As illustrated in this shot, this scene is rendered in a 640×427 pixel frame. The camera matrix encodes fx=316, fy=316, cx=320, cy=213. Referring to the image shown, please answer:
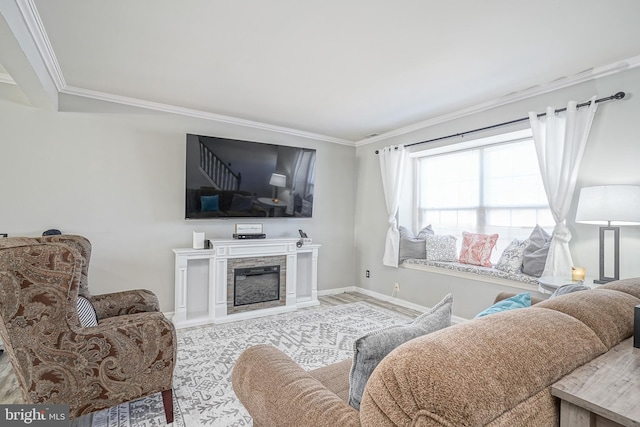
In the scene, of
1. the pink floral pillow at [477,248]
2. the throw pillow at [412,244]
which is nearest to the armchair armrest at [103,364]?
the throw pillow at [412,244]

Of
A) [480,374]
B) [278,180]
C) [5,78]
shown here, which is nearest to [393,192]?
[278,180]

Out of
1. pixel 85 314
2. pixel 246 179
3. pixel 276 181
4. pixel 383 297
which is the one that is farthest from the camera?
pixel 383 297

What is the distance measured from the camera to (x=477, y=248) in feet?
12.6

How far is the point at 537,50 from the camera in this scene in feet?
7.80

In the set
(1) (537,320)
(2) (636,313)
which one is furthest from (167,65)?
(2) (636,313)

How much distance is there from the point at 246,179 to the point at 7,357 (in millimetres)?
2746

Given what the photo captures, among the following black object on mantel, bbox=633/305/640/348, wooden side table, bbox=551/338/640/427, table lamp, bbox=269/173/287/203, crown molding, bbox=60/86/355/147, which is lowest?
wooden side table, bbox=551/338/640/427

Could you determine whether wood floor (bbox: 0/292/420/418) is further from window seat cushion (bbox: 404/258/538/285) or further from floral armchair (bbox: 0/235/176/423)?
floral armchair (bbox: 0/235/176/423)

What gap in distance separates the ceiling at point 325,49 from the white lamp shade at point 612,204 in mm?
1070

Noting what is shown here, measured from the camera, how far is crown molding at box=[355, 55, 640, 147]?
257 cm

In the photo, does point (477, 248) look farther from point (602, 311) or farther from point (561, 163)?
point (602, 311)

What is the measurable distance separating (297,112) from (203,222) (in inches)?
70.5

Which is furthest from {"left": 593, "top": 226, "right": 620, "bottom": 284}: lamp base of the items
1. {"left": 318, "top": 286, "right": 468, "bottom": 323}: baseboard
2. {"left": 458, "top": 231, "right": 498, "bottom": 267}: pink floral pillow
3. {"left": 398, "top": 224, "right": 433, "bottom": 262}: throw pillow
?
{"left": 398, "top": 224, "right": 433, "bottom": 262}: throw pillow

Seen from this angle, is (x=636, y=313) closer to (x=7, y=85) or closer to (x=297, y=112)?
(x=297, y=112)
